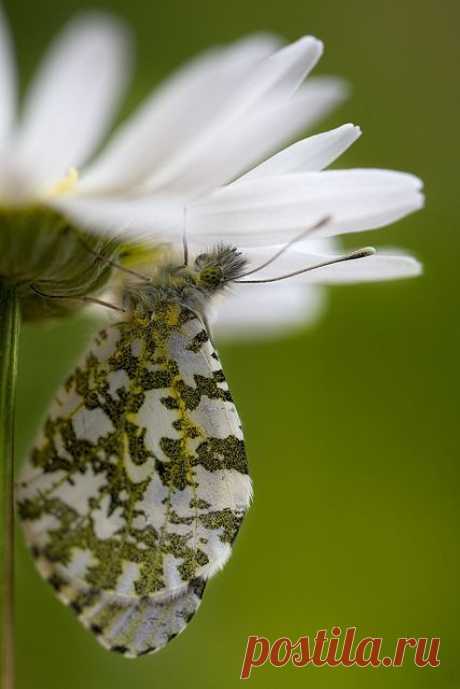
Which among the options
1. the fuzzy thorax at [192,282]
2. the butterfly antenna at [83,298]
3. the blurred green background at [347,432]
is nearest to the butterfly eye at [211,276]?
the fuzzy thorax at [192,282]

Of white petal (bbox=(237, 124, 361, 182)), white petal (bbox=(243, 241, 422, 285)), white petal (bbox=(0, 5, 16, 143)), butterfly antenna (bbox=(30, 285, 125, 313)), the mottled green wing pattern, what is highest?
white petal (bbox=(0, 5, 16, 143))

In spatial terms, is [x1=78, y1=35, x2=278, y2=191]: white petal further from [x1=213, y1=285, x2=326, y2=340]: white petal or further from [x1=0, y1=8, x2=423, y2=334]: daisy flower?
[x1=213, y1=285, x2=326, y2=340]: white petal

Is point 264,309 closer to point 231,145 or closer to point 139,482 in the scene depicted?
point 139,482

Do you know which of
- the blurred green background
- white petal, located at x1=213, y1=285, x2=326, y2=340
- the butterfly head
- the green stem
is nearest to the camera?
the green stem

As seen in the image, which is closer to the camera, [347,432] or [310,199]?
[310,199]

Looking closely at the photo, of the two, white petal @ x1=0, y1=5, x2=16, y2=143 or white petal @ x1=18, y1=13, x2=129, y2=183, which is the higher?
white petal @ x1=0, y1=5, x2=16, y2=143

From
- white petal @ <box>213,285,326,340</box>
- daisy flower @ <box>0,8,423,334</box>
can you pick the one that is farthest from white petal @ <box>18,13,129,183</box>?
white petal @ <box>213,285,326,340</box>

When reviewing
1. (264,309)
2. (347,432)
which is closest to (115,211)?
(264,309)
